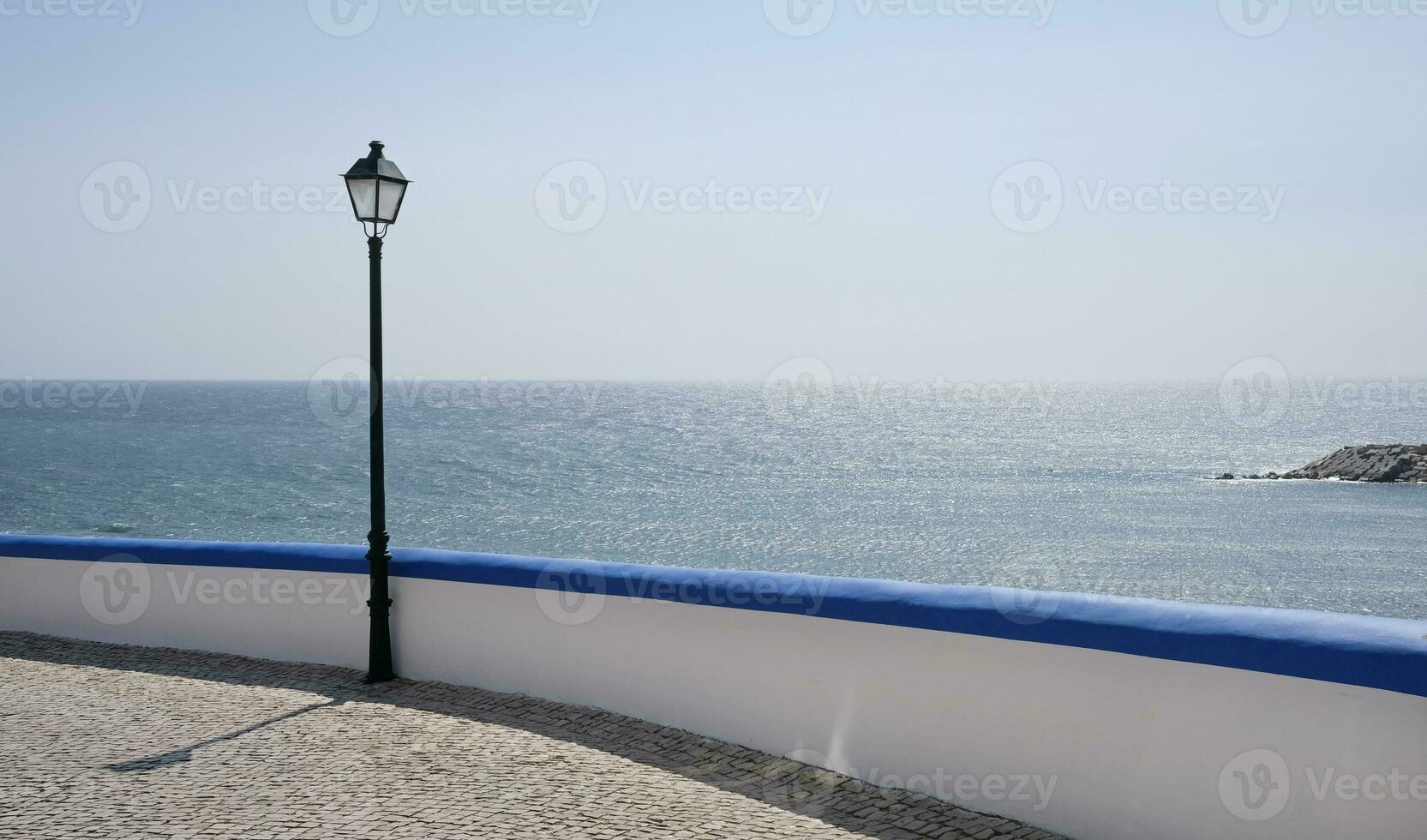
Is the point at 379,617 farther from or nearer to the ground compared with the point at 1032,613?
nearer to the ground

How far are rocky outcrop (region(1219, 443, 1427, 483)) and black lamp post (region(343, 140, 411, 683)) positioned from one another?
3603 inches

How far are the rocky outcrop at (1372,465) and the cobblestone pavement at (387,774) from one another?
91.7 meters

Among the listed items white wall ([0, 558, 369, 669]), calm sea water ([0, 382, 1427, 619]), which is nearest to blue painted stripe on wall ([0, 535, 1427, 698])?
white wall ([0, 558, 369, 669])

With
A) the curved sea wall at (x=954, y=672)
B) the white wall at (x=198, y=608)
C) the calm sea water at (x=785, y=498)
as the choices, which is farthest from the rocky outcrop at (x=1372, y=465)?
the white wall at (x=198, y=608)

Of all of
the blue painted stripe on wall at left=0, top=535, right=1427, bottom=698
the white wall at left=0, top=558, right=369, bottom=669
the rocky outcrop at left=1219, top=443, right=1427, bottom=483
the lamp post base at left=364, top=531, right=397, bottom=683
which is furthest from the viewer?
the rocky outcrop at left=1219, top=443, right=1427, bottom=483

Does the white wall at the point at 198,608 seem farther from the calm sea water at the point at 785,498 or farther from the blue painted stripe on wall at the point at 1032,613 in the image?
the calm sea water at the point at 785,498

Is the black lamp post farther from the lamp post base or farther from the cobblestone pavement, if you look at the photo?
the cobblestone pavement

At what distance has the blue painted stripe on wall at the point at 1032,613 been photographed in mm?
3844

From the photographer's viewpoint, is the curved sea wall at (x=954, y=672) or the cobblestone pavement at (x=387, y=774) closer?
the curved sea wall at (x=954, y=672)

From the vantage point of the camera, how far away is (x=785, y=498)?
250 ft

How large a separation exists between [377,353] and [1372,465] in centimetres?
9329

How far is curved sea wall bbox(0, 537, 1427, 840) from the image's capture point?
3914mm

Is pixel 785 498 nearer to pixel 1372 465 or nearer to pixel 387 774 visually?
pixel 1372 465

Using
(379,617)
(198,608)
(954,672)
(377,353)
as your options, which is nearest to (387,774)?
(379,617)
